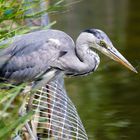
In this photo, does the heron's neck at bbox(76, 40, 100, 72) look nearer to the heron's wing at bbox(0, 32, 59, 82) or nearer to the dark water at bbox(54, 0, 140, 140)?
the heron's wing at bbox(0, 32, 59, 82)

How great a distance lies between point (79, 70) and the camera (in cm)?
443

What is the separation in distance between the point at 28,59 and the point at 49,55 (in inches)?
4.9

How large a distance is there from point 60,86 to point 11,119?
5.43 feet

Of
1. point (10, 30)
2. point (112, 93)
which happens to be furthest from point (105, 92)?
point (10, 30)

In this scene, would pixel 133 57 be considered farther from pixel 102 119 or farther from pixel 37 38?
pixel 37 38

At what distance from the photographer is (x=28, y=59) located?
436 centimetres

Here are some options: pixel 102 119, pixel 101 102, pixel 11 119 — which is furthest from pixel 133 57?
pixel 11 119

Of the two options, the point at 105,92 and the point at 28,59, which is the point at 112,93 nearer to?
the point at 105,92

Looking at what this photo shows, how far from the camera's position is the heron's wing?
4270mm

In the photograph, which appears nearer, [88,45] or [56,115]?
[56,115]

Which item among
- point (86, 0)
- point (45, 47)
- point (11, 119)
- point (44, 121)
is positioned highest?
point (11, 119)

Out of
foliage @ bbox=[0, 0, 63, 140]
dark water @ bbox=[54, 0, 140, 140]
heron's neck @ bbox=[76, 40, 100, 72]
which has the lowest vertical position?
dark water @ bbox=[54, 0, 140, 140]

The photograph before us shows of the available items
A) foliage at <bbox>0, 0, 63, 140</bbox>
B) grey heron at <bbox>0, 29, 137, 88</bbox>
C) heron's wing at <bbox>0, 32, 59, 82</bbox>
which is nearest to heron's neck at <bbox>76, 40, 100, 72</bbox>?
grey heron at <bbox>0, 29, 137, 88</bbox>

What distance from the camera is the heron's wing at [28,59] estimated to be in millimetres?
4270
